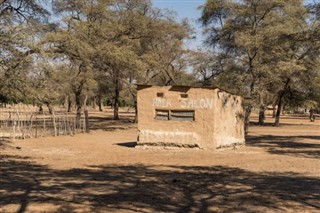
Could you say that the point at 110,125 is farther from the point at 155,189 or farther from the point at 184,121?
the point at 155,189

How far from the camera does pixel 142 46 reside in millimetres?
45312

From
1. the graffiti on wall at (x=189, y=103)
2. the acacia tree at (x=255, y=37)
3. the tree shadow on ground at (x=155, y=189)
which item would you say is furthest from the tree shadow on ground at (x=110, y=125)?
the tree shadow on ground at (x=155, y=189)

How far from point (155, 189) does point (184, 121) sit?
35.5ft

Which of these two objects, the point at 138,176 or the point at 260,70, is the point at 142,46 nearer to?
the point at 260,70

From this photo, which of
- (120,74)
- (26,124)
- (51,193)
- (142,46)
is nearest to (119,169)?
(51,193)

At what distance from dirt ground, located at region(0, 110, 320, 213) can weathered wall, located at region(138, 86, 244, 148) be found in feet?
2.47

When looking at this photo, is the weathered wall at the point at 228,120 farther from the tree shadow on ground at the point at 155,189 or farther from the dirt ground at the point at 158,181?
the tree shadow on ground at the point at 155,189

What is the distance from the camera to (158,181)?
12.0 metres

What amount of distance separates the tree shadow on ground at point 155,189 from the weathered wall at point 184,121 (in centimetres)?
606

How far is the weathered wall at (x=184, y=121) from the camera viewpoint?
2106cm

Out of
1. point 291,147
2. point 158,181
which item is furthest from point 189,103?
point 158,181

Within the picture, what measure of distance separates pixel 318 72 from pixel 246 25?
13.1 metres

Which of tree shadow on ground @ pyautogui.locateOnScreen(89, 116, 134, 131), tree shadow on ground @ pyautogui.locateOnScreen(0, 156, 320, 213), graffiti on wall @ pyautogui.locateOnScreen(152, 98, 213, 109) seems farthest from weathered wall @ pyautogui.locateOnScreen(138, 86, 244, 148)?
tree shadow on ground @ pyautogui.locateOnScreen(89, 116, 134, 131)

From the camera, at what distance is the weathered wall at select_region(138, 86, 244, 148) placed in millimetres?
21062
